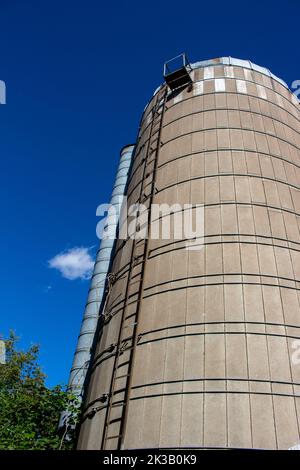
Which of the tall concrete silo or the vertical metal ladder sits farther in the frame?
the vertical metal ladder

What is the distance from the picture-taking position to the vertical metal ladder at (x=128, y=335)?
11.7 m

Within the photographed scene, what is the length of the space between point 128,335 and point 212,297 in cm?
322

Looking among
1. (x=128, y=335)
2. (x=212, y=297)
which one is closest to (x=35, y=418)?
(x=128, y=335)

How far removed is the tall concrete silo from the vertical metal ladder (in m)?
0.04

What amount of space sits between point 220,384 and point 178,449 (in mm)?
1970

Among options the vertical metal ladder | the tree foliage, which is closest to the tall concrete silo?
the vertical metal ladder

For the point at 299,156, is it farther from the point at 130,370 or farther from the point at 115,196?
the point at 115,196

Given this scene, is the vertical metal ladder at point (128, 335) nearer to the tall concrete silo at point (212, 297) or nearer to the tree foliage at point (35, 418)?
the tall concrete silo at point (212, 297)

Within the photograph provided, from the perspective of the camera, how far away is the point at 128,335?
13.6 metres

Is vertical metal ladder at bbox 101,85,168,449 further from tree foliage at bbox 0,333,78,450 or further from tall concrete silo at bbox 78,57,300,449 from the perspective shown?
tree foliage at bbox 0,333,78,450

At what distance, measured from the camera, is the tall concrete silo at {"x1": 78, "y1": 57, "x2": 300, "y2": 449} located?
34.7 ft

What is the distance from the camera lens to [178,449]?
32.9ft

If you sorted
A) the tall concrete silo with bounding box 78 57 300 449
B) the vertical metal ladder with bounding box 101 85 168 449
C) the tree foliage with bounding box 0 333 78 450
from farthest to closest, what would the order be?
the tree foliage with bounding box 0 333 78 450 < the vertical metal ladder with bounding box 101 85 168 449 < the tall concrete silo with bounding box 78 57 300 449
